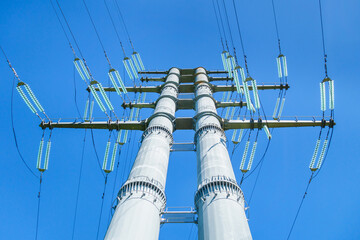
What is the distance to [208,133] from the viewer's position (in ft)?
58.7

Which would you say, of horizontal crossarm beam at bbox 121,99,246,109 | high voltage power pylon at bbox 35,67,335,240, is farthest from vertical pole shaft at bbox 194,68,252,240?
horizontal crossarm beam at bbox 121,99,246,109

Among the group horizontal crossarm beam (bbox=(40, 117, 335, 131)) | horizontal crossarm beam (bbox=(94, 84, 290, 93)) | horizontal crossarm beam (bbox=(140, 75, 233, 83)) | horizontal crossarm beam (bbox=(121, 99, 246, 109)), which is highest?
horizontal crossarm beam (bbox=(140, 75, 233, 83))

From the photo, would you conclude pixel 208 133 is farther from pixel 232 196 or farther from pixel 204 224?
pixel 204 224

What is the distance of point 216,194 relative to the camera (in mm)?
12203

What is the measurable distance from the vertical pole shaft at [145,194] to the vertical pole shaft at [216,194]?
2.07 metres

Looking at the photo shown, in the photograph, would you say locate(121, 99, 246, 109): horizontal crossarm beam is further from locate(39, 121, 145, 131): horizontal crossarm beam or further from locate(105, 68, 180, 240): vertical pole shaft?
locate(105, 68, 180, 240): vertical pole shaft

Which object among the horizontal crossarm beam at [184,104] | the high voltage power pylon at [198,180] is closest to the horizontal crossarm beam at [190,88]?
the horizontal crossarm beam at [184,104]

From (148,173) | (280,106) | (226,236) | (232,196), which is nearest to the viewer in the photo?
(226,236)

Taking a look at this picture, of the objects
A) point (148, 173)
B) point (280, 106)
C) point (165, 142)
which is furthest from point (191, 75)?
point (148, 173)

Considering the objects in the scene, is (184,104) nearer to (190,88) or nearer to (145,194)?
(190,88)

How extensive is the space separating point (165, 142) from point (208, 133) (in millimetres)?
3000

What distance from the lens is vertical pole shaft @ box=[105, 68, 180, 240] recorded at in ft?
34.0

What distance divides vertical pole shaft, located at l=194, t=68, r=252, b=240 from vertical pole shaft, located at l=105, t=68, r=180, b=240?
207 centimetres

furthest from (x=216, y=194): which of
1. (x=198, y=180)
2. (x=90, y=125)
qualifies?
(x=90, y=125)
